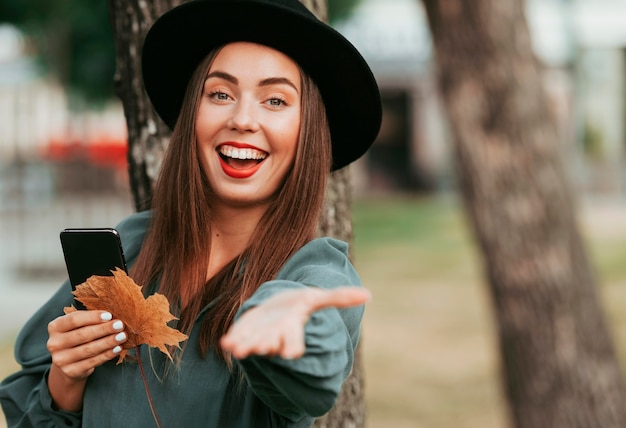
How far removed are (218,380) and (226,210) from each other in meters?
0.37

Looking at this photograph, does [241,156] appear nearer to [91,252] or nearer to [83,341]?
[91,252]

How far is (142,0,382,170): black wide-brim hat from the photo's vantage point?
6.20ft

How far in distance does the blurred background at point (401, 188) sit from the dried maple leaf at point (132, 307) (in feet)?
4.10

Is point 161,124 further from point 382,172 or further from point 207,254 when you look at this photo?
point 382,172

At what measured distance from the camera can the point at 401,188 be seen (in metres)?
25.1

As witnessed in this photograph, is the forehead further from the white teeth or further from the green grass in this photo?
the green grass

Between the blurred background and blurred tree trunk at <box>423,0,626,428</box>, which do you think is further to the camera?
the blurred background

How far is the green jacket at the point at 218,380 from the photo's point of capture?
152 cm

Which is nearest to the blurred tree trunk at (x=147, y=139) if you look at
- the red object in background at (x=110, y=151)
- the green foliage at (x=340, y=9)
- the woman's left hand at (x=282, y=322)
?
the woman's left hand at (x=282, y=322)

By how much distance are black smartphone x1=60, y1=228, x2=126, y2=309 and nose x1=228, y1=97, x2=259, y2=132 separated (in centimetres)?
31

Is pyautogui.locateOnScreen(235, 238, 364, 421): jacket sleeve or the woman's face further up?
the woman's face

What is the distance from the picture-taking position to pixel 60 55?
1057cm

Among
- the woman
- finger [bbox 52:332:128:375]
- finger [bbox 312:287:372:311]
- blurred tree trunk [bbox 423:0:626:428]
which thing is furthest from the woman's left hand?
blurred tree trunk [bbox 423:0:626:428]

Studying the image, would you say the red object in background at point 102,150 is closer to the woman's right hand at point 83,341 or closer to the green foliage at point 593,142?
the woman's right hand at point 83,341
